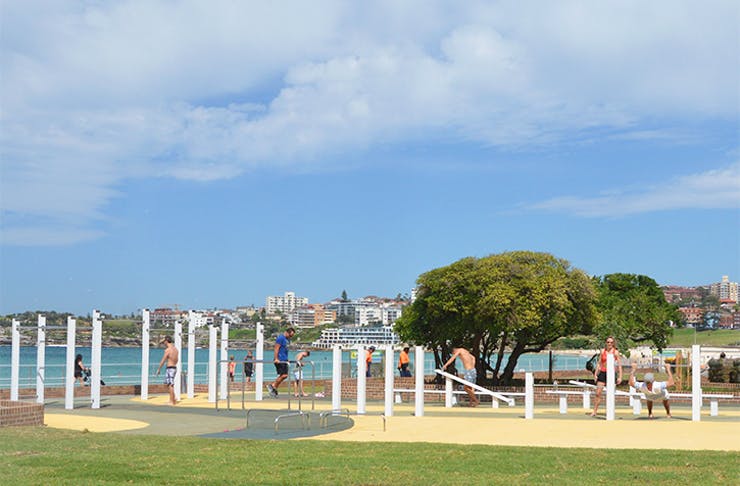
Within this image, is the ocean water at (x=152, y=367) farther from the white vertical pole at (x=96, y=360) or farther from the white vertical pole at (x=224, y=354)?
the white vertical pole at (x=96, y=360)

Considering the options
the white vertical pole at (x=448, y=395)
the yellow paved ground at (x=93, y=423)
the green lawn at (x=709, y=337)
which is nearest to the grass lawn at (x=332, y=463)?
the yellow paved ground at (x=93, y=423)

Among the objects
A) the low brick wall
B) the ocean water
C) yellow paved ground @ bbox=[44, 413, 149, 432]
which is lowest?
the ocean water

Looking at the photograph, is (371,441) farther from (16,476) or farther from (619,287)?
(619,287)

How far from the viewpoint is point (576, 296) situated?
90.6 feet

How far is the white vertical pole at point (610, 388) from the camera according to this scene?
53.9 feet

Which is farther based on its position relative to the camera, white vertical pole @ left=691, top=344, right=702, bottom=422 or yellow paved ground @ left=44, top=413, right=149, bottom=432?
white vertical pole @ left=691, top=344, right=702, bottom=422

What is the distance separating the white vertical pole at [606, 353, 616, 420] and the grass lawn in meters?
5.32

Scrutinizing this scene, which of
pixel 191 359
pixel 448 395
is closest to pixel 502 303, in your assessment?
pixel 448 395

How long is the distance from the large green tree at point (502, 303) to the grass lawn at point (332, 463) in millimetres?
14626

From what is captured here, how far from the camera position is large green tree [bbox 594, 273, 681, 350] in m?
34.7

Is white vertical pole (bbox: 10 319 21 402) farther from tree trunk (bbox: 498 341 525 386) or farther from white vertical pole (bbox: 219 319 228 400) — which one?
tree trunk (bbox: 498 341 525 386)

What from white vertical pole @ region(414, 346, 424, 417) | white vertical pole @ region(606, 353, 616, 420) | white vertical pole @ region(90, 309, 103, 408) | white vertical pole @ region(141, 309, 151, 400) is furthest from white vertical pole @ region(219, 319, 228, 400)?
→ white vertical pole @ region(606, 353, 616, 420)

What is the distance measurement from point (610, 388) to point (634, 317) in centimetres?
2107

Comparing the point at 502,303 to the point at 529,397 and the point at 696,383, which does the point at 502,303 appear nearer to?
the point at 529,397
